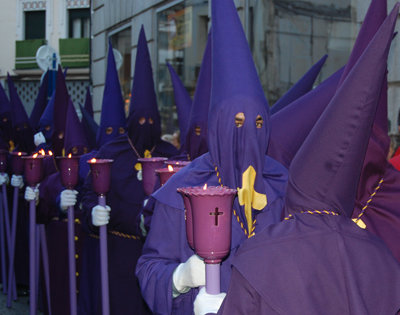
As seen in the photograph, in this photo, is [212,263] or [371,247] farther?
[212,263]

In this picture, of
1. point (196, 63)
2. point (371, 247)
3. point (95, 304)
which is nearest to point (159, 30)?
point (196, 63)

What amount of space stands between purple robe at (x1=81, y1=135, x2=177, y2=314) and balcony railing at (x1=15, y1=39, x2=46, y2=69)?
75.2 ft

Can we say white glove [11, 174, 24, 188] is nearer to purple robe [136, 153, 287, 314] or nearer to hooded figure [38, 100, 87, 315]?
hooded figure [38, 100, 87, 315]

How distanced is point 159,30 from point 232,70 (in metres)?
8.44

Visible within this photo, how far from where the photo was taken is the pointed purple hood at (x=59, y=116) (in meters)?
6.74

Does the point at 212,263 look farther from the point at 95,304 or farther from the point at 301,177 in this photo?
the point at 95,304

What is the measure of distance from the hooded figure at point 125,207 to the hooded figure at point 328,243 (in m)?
2.88

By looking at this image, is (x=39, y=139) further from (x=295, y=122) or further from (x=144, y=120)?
(x=295, y=122)

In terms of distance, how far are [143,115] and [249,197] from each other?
297cm

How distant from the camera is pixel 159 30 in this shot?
11008mm

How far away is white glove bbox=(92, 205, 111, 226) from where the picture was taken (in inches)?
171

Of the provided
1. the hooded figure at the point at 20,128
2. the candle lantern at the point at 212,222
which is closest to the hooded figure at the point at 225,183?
the candle lantern at the point at 212,222

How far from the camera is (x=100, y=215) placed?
435cm

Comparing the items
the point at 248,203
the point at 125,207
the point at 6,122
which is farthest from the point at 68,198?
the point at 6,122
